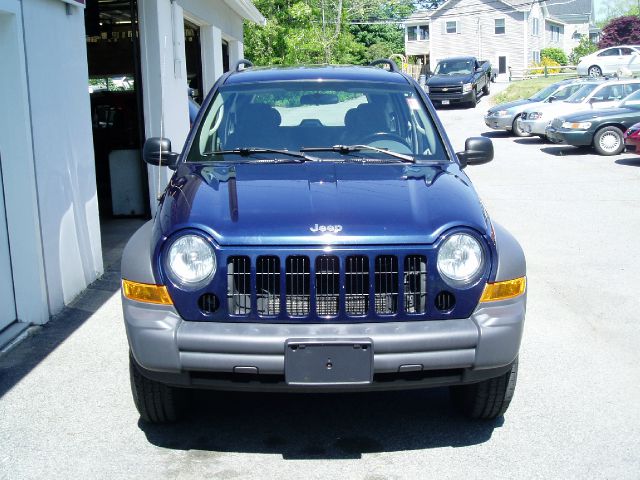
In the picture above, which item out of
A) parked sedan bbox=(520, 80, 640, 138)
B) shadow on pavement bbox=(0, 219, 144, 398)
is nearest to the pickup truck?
parked sedan bbox=(520, 80, 640, 138)

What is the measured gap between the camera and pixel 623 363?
18.1ft

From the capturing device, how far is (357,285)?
3.87 meters

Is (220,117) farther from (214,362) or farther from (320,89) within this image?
(214,362)

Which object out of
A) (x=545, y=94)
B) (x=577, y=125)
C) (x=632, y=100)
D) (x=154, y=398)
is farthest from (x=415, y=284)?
(x=545, y=94)

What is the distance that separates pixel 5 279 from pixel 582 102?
1873 cm

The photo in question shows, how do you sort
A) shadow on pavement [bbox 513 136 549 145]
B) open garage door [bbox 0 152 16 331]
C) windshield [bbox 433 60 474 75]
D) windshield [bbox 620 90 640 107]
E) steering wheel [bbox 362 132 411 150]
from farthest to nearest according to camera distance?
windshield [bbox 433 60 474 75] → shadow on pavement [bbox 513 136 549 145] → windshield [bbox 620 90 640 107] → open garage door [bbox 0 152 16 331] → steering wheel [bbox 362 132 411 150]

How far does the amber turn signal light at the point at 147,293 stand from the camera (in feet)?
12.8

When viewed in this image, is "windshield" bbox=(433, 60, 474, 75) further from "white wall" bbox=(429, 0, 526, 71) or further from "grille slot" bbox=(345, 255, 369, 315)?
"grille slot" bbox=(345, 255, 369, 315)

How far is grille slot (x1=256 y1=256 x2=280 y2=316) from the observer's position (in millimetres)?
3848

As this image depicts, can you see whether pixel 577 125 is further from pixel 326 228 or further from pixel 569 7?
pixel 569 7

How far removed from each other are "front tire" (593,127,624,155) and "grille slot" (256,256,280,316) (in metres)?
17.0

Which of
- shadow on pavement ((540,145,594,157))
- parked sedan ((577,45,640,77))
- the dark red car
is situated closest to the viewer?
the dark red car

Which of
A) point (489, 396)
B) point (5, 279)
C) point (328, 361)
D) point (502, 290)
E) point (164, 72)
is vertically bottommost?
point (489, 396)

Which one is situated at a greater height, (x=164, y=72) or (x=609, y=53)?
(x=609, y=53)
